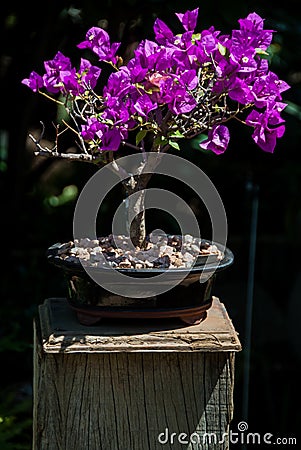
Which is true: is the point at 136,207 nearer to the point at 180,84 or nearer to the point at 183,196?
the point at 180,84

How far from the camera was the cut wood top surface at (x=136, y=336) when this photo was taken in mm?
1814

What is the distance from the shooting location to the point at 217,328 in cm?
191

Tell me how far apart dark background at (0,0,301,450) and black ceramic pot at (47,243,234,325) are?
835 millimetres

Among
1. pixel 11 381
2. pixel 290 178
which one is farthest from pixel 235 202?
pixel 11 381

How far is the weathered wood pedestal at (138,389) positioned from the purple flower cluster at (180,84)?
44 cm

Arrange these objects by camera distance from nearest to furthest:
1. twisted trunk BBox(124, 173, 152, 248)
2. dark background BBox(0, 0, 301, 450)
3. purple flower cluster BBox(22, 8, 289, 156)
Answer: purple flower cluster BBox(22, 8, 289, 156) → twisted trunk BBox(124, 173, 152, 248) → dark background BBox(0, 0, 301, 450)

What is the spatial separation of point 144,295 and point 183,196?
77.0 inches

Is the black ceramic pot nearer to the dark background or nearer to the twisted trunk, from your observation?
the twisted trunk

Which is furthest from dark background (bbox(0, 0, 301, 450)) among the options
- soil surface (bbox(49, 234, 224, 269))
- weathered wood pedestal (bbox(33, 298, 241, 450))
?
soil surface (bbox(49, 234, 224, 269))

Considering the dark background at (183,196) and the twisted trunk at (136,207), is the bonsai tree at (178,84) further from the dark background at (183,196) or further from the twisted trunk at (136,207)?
the dark background at (183,196)

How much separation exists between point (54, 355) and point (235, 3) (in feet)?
4.10

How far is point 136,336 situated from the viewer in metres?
1.83

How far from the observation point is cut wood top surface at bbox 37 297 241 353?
1814 millimetres

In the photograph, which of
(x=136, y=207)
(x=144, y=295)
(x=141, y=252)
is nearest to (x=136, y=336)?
(x=144, y=295)
